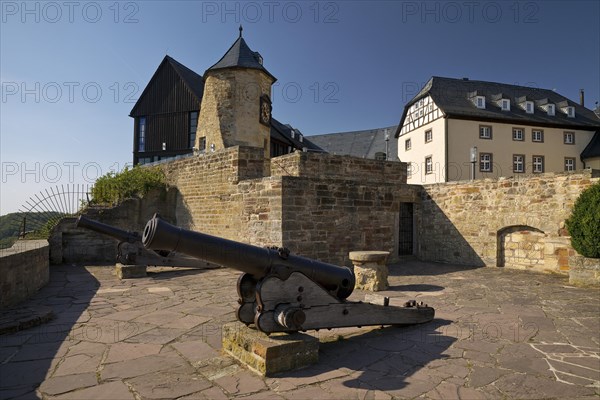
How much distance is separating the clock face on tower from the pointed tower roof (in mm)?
1333

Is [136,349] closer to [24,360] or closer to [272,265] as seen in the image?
[24,360]

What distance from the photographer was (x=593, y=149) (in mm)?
28797

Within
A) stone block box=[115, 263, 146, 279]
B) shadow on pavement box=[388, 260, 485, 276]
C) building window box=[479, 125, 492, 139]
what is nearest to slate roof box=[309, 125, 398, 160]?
building window box=[479, 125, 492, 139]

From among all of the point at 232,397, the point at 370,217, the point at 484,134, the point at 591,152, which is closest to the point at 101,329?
the point at 232,397

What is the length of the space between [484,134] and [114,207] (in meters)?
25.1

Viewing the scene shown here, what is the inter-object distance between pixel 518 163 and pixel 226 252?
30394 millimetres

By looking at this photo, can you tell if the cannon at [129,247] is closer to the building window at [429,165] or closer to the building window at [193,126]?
the building window at [193,126]

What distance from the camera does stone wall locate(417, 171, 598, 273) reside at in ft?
28.5

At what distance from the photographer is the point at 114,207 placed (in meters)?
12.4

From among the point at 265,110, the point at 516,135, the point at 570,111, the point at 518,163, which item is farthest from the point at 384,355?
the point at 570,111

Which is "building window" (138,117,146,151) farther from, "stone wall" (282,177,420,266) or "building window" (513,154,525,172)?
"building window" (513,154,525,172)

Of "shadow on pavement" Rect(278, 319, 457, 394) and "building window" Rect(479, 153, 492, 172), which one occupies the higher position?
"building window" Rect(479, 153, 492, 172)

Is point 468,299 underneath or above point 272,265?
underneath

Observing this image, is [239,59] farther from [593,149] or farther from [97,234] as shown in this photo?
[593,149]
